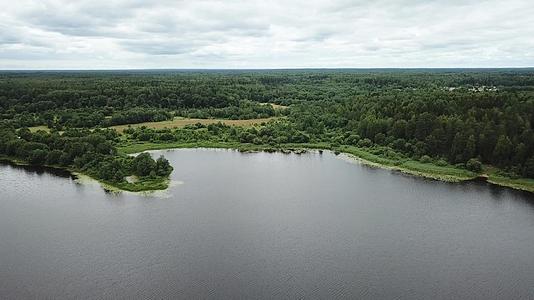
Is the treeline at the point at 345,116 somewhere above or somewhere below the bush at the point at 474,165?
above

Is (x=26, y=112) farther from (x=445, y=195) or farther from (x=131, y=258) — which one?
(x=445, y=195)

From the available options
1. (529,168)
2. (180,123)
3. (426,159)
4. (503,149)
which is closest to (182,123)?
(180,123)

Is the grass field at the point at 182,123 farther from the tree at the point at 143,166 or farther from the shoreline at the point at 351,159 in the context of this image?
the tree at the point at 143,166

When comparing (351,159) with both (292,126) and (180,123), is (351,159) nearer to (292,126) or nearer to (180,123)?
(292,126)

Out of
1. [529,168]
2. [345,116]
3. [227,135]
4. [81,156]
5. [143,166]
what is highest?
[345,116]

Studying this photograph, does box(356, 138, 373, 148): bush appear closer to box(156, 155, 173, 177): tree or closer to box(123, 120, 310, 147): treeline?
box(123, 120, 310, 147): treeline

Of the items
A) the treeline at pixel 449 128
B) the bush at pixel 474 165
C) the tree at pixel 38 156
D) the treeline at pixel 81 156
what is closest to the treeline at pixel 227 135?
the treeline at pixel 449 128
